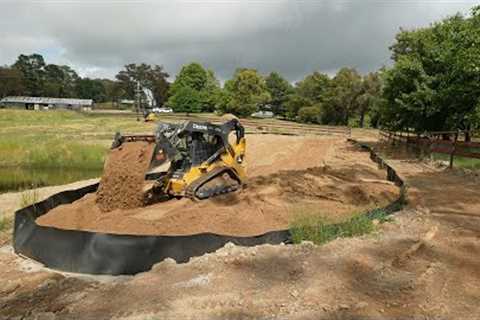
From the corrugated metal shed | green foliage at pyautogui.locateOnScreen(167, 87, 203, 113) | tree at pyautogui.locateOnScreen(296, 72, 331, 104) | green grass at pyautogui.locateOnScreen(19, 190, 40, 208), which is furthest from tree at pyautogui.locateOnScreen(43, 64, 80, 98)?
green grass at pyautogui.locateOnScreen(19, 190, 40, 208)

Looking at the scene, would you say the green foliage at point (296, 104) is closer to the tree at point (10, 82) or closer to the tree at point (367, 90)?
the tree at point (367, 90)

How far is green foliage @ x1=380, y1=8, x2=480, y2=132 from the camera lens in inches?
725

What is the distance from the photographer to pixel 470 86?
1800 cm

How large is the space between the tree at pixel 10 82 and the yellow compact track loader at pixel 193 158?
11070 cm

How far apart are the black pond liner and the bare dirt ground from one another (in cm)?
20

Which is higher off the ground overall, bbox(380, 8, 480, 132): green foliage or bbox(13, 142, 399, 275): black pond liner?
bbox(380, 8, 480, 132): green foliage

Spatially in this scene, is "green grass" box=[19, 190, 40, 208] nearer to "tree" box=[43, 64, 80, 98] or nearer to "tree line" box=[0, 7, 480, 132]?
"tree line" box=[0, 7, 480, 132]

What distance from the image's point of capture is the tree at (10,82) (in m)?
106

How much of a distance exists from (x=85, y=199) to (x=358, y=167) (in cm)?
1166

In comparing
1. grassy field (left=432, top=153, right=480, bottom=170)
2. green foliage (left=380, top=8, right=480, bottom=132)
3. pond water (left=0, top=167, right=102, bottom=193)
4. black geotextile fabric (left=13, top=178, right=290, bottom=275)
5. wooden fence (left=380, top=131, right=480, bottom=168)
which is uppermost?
green foliage (left=380, top=8, right=480, bottom=132)

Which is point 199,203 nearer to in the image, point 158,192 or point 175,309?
point 158,192

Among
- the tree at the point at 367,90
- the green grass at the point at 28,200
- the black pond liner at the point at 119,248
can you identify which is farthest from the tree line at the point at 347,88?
the black pond liner at the point at 119,248

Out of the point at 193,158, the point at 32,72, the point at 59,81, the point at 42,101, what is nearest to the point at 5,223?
the point at 193,158

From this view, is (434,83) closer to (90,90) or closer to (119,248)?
(119,248)
